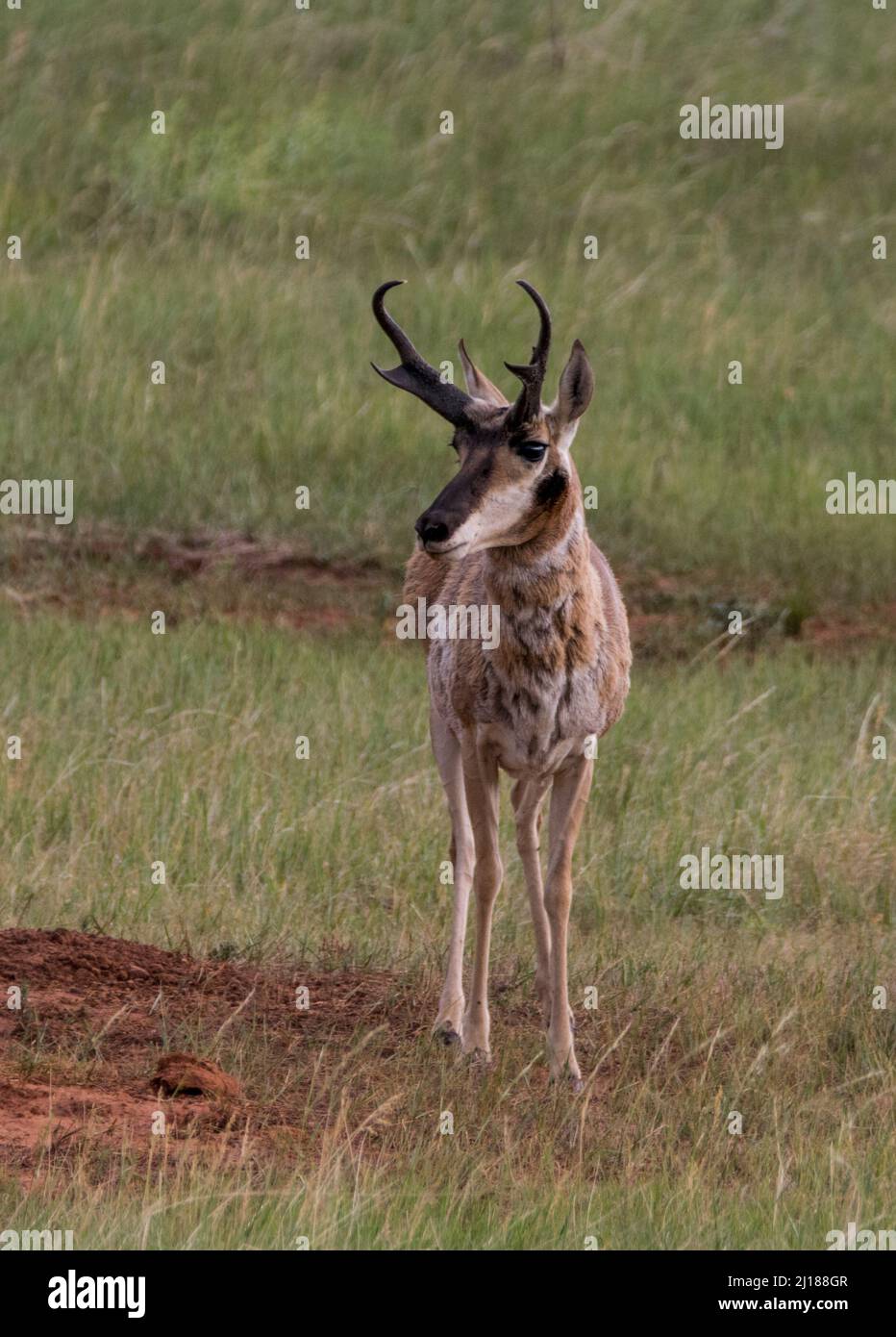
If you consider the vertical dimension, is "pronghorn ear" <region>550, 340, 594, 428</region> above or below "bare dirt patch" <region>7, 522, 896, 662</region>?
below

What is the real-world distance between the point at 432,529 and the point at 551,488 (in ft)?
2.45

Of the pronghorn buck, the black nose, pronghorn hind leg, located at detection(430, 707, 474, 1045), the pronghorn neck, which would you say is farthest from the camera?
pronghorn hind leg, located at detection(430, 707, 474, 1045)

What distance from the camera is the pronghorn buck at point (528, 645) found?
25.0 feet

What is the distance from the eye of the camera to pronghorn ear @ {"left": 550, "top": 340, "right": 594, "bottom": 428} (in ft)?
25.7

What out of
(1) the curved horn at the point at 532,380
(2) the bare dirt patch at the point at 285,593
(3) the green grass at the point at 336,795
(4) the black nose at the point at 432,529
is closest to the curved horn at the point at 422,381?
(1) the curved horn at the point at 532,380

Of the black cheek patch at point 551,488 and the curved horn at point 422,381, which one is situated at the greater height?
the curved horn at point 422,381

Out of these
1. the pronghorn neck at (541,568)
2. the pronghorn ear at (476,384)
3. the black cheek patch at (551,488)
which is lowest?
the pronghorn neck at (541,568)

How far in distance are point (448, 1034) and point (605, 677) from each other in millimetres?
1466

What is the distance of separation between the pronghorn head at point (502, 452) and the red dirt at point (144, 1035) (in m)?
1.89

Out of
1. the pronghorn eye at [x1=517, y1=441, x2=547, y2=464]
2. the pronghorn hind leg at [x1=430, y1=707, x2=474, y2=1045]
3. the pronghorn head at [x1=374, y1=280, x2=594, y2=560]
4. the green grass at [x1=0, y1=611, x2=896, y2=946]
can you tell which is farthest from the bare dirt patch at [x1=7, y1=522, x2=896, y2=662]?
the pronghorn eye at [x1=517, y1=441, x2=547, y2=464]

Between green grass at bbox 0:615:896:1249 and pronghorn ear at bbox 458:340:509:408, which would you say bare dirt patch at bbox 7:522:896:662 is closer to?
green grass at bbox 0:615:896:1249

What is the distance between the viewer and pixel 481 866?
8461 mm

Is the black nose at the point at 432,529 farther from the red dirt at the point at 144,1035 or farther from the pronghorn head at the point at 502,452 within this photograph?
the red dirt at the point at 144,1035

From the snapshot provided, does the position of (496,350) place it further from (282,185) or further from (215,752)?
(215,752)
